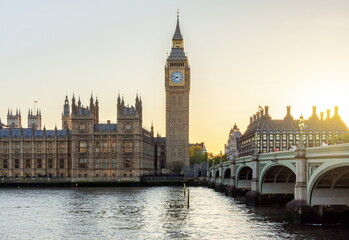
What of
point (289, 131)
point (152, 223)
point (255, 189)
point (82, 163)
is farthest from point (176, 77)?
point (152, 223)

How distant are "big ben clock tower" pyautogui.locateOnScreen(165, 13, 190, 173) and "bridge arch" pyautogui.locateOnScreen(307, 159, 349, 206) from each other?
4753 inches

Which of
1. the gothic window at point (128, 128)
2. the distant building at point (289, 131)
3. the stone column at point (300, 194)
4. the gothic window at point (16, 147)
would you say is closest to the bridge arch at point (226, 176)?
the gothic window at point (128, 128)

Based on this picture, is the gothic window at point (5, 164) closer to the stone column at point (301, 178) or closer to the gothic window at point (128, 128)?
the gothic window at point (128, 128)

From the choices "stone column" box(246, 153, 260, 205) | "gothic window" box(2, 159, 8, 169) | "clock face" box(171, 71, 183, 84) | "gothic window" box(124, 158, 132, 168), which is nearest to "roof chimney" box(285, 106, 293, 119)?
"clock face" box(171, 71, 183, 84)

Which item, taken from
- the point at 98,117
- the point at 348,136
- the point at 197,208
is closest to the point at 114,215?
the point at 197,208

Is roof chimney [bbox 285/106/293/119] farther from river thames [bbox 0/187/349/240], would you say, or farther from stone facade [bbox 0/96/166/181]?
river thames [bbox 0/187/349/240]

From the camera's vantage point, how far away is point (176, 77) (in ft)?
561

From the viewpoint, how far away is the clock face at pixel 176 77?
560 ft

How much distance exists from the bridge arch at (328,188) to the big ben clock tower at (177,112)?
121m

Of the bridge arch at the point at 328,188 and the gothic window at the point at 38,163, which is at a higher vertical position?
the bridge arch at the point at 328,188

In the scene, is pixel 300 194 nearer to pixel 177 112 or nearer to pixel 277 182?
pixel 277 182

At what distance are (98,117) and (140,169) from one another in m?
19.8

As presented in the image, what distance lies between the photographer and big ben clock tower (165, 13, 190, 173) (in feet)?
549

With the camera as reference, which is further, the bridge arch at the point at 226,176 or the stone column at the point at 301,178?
the bridge arch at the point at 226,176
